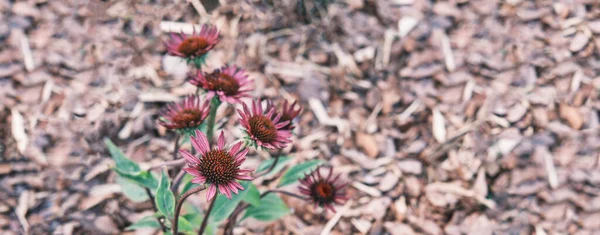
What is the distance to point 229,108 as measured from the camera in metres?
1.70

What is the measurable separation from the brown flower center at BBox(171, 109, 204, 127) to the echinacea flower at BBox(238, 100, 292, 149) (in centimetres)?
15

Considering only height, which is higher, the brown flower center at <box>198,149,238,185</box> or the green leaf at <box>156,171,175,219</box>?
the brown flower center at <box>198,149,238,185</box>

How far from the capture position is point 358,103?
178 centimetres

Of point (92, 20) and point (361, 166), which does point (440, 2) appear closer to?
point (361, 166)

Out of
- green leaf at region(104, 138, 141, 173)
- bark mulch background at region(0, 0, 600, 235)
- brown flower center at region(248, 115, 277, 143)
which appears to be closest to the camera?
brown flower center at region(248, 115, 277, 143)

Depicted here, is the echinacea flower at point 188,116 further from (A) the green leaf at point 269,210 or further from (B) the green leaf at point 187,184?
(A) the green leaf at point 269,210

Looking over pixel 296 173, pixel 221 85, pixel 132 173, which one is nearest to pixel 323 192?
pixel 296 173

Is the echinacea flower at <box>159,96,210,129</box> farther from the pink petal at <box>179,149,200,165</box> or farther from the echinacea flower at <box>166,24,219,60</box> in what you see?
the pink petal at <box>179,149,200,165</box>

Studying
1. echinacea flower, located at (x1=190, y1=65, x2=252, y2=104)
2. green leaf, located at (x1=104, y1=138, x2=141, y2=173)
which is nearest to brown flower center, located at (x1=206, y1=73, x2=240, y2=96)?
echinacea flower, located at (x1=190, y1=65, x2=252, y2=104)

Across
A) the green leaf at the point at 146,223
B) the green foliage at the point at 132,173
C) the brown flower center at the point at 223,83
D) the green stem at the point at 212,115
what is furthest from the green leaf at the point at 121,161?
the brown flower center at the point at 223,83

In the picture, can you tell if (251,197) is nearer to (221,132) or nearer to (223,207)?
(223,207)

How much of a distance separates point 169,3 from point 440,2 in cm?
113

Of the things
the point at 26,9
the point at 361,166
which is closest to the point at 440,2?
the point at 361,166

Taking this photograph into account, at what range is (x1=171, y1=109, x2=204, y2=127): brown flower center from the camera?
107 cm
